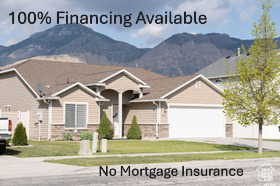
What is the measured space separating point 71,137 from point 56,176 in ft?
58.9

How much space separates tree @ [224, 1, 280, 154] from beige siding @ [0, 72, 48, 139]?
46.0ft

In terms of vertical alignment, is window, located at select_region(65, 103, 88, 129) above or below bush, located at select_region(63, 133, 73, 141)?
above

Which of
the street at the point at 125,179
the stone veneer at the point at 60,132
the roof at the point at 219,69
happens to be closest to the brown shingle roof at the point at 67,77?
the stone veneer at the point at 60,132

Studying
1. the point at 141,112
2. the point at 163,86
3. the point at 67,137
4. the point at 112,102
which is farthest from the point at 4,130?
the point at 163,86

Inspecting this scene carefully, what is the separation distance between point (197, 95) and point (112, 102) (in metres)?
6.35

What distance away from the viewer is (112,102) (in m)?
37.0

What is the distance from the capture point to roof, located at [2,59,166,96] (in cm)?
3519

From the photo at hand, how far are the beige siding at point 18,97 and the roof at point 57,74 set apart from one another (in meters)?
0.64

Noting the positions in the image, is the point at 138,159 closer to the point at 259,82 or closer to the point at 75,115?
the point at 259,82

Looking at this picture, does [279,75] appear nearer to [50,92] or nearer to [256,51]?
[256,51]

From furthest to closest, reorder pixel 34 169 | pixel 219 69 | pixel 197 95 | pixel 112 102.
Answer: pixel 219 69
pixel 112 102
pixel 197 95
pixel 34 169

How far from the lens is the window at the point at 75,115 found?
3244 centimetres

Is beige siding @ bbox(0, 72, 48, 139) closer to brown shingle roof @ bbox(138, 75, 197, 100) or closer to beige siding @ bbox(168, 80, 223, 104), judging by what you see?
brown shingle roof @ bbox(138, 75, 197, 100)

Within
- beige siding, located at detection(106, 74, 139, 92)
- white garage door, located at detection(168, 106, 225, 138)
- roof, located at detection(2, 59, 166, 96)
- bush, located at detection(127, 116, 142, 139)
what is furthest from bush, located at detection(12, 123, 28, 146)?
white garage door, located at detection(168, 106, 225, 138)
